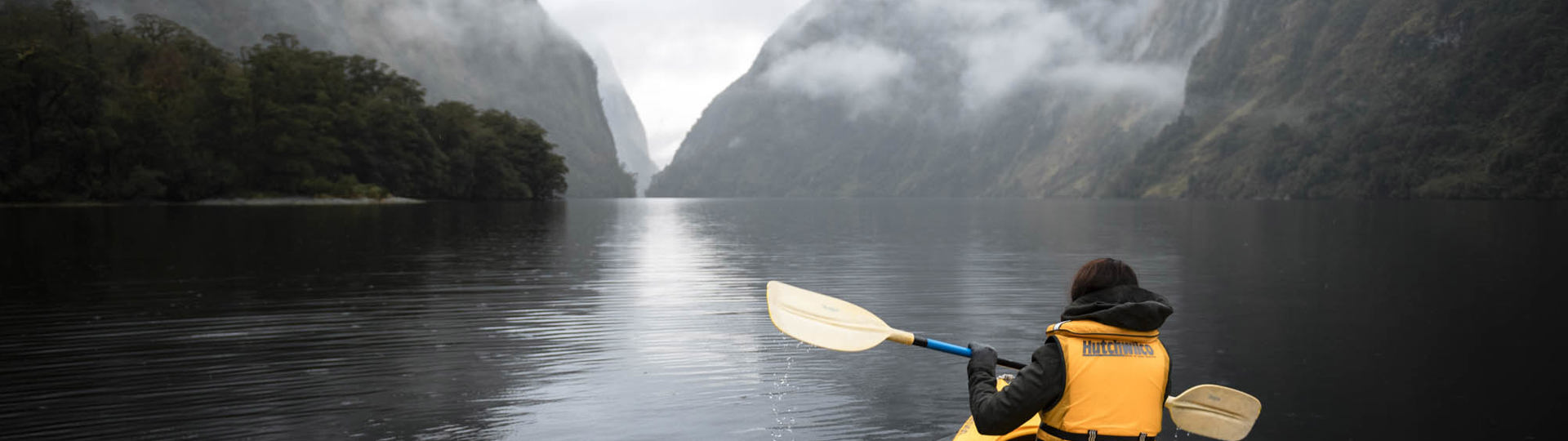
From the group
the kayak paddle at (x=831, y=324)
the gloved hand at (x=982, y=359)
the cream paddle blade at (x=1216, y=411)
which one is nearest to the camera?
the gloved hand at (x=982, y=359)

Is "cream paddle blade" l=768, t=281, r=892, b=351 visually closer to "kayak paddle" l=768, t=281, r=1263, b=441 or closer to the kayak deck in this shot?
"kayak paddle" l=768, t=281, r=1263, b=441

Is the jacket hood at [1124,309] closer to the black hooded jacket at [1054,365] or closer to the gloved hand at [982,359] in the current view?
the black hooded jacket at [1054,365]

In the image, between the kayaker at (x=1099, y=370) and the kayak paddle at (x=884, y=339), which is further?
the kayak paddle at (x=884, y=339)

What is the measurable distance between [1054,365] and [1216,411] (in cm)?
173

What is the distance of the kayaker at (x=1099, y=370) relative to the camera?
15.9ft

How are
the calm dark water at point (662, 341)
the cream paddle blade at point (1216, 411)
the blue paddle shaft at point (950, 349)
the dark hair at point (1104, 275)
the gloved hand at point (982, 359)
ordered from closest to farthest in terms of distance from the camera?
1. the dark hair at point (1104, 275)
2. the gloved hand at point (982, 359)
3. the blue paddle shaft at point (950, 349)
4. the cream paddle blade at point (1216, 411)
5. the calm dark water at point (662, 341)

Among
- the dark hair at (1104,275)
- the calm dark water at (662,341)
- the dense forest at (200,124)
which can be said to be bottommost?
the calm dark water at (662,341)

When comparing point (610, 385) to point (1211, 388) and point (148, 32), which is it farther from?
point (148, 32)

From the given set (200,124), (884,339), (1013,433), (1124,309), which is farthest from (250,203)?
(1124,309)

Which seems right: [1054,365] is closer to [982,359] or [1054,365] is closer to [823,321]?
[982,359]

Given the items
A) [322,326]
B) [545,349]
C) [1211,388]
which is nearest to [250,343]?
[322,326]

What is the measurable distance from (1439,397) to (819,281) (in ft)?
45.7

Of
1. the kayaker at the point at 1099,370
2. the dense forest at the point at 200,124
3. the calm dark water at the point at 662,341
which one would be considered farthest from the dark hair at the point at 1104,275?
the dense forest at the point at 200,124

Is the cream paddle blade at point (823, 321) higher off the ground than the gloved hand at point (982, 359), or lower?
higher
